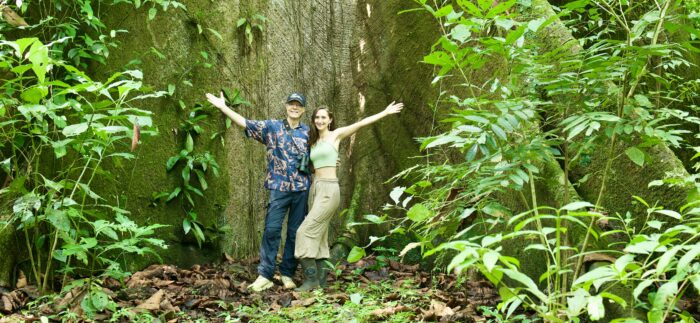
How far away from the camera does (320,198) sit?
532 cm

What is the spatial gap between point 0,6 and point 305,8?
3440 millimetres

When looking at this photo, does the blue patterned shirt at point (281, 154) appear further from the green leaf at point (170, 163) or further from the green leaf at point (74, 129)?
the green leaf at point (74, 129)

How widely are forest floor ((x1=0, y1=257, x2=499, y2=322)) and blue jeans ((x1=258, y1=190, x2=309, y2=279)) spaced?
208 millimetres

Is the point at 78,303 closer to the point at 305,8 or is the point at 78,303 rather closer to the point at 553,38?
the point at 553,38

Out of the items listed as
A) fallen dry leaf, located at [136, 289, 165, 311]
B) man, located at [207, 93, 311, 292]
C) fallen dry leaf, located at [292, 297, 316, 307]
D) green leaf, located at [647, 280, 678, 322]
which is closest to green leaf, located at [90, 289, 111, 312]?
fallen dry leaf, located at [136, 289, 165, 311]

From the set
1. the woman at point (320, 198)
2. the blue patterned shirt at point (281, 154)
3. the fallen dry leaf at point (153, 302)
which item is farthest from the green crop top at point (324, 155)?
the fallen dry leaf at point (153, 302)

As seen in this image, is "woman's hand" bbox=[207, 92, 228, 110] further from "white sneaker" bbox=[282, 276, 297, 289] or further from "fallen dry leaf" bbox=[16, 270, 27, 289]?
"fallen dry leaf" bbox=[16, 270, 27, 289]

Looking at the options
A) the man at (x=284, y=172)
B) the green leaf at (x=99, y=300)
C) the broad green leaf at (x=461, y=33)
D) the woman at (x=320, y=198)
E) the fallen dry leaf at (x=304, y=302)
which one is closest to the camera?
the broad green leaf at (x=461, y=33)

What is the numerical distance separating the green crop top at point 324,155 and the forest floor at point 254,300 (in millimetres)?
956

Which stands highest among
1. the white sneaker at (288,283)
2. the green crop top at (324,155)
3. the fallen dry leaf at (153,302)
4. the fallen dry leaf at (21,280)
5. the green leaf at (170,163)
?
the green leaf at (170,163)

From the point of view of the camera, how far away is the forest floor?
386 cm

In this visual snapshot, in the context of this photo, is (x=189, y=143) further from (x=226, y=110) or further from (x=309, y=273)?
(x=309, y=273)

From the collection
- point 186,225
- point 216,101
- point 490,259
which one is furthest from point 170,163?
point 490,259

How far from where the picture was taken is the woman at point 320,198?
17.0 ft
